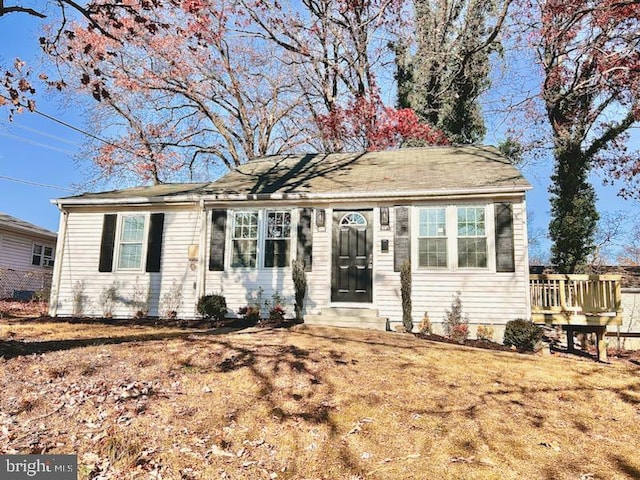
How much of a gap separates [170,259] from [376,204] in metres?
5.65

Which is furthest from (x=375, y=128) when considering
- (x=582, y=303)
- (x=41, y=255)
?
(x=41, y=255)

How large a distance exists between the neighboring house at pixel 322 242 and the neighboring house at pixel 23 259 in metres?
8.10

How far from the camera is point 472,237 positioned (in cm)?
920

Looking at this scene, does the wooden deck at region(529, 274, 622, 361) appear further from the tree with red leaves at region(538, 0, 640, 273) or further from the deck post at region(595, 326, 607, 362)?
the tree with red leaves at region(538, 0, 640, 273)

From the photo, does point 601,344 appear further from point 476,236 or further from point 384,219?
point 384,219

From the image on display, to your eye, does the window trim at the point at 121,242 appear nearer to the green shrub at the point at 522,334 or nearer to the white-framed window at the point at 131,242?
the white-framed window at the point at 131,242

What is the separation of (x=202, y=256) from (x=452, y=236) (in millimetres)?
6289

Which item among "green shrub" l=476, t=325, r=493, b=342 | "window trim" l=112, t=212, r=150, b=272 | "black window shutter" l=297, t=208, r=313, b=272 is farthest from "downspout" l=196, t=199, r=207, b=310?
"green shrub" l=476, t=325, r=493, b=342

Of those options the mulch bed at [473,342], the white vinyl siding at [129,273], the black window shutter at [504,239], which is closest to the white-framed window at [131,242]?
the white vinyl siding at [129,273]

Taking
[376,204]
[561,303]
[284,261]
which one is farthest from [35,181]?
[561,303]

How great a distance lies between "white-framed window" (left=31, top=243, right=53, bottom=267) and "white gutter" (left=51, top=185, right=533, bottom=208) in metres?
10.7

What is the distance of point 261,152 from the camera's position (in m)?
21.6

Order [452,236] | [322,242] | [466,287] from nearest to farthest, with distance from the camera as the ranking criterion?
1. [466,287]
2. [452,236]
3. [322,242]

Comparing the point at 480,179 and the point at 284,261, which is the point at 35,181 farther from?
the point at 480,179
